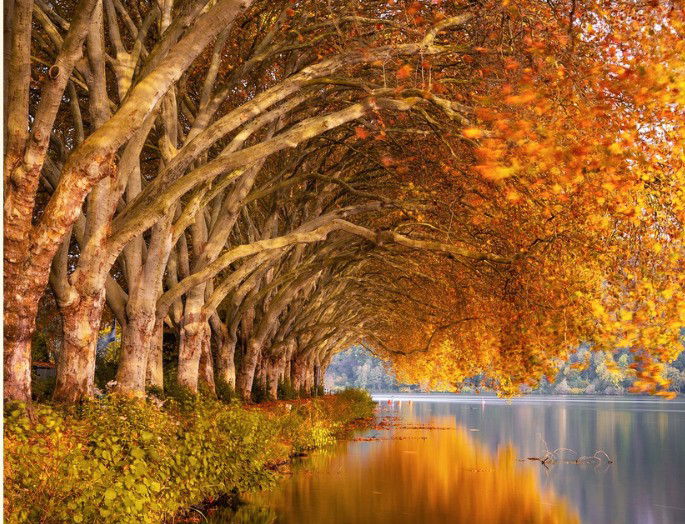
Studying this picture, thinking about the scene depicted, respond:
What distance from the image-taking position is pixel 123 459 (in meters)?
10.4

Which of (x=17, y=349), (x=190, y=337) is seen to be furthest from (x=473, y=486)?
(x=17, y=349)

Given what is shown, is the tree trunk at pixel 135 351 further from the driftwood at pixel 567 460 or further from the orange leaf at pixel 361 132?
the driftwood at pixel 567 460

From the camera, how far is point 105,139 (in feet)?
32.7

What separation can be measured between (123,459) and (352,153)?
14.1 meters

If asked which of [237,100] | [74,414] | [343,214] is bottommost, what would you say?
[74,414]

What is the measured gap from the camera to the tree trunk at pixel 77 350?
12.4m

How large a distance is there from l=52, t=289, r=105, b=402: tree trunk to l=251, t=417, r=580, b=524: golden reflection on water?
4.38 m

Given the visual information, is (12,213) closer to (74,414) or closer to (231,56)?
(74,414)

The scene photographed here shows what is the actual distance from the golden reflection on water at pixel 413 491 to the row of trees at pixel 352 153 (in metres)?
3.40

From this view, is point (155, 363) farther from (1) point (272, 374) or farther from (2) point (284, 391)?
(2) point (284, 391)

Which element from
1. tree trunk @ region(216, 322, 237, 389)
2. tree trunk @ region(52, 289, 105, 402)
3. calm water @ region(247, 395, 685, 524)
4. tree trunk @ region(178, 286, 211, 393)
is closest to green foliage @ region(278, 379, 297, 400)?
calm water @ region(247, 395, 685, 524)

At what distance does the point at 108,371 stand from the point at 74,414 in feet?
33.6

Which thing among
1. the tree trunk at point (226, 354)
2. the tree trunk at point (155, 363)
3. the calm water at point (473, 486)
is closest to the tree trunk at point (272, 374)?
the calm water at point (473, 486)

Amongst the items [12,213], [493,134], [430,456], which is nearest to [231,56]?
[493,134]
